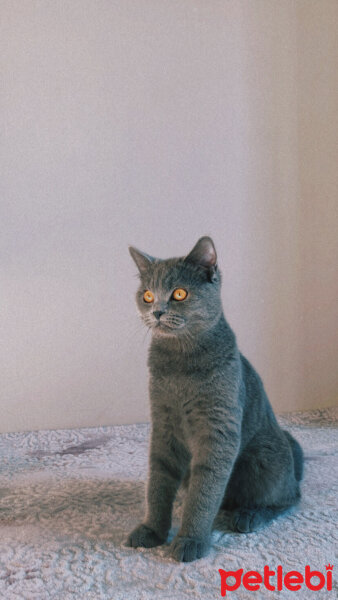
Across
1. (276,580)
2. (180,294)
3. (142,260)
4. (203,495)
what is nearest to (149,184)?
(142,260)

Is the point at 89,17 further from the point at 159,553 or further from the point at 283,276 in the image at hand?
the point at 159,553

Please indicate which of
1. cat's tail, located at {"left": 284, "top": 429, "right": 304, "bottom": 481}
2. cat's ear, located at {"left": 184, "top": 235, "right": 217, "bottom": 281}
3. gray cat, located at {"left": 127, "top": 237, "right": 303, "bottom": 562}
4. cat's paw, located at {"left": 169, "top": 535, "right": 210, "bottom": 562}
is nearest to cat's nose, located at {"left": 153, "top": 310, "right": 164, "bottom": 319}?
gray cat, located at {"left": 127, "top": 237, "right": 303, "bottom": 562}

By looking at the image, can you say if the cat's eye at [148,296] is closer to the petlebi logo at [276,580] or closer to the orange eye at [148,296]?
the orange eye at [148,296]

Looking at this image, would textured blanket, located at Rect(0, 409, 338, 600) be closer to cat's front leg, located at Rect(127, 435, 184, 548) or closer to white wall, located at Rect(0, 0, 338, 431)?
cat's front leg, located at Rect(127, 435, 184, 548)

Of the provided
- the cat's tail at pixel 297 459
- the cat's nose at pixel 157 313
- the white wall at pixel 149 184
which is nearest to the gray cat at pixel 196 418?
the cat's nose at pixel 157 313

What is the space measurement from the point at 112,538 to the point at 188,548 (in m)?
0.18

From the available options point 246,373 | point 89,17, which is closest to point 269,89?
point 89,17

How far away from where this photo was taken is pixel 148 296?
1100mm

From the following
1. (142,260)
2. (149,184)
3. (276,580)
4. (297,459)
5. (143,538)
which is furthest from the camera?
(149,184)

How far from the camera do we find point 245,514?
115 cm

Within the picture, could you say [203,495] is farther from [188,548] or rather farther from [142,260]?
[142,260]

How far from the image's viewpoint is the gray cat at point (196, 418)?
41.1 inches

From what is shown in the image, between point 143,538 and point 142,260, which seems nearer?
point 143,538

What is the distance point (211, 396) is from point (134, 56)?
1509 mm
